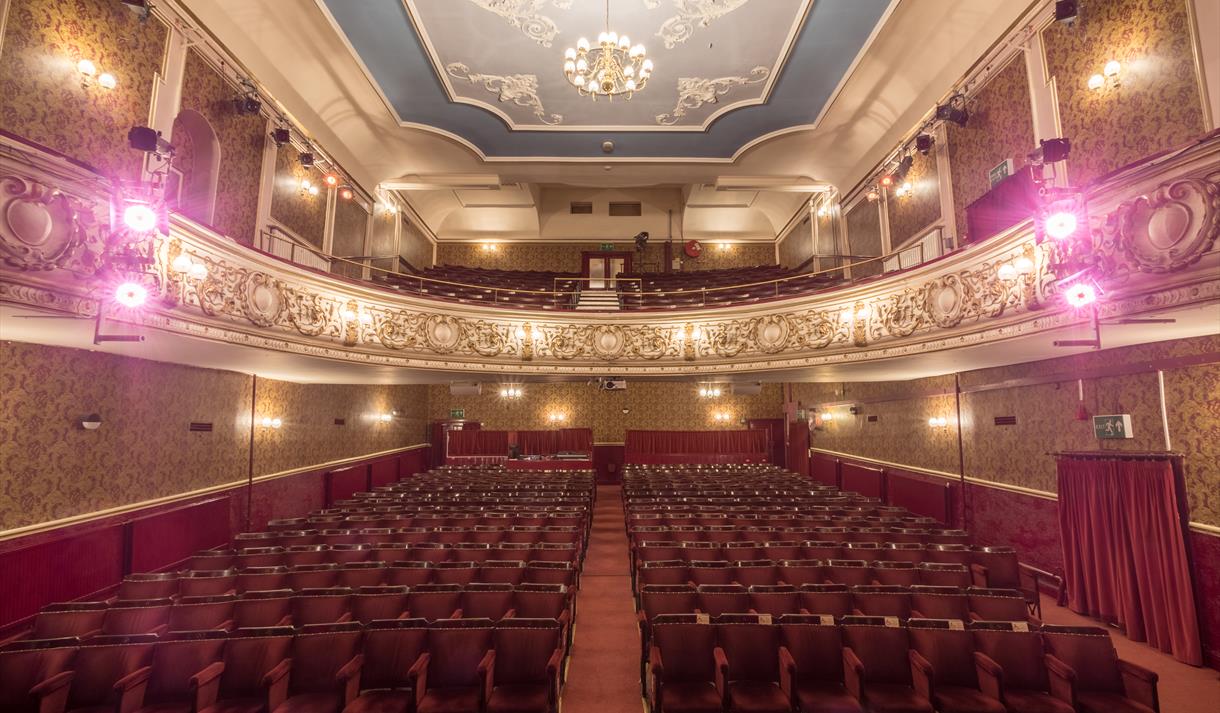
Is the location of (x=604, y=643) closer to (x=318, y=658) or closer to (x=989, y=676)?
(x=318, y=658)

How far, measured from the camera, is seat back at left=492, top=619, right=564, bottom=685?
3766mm

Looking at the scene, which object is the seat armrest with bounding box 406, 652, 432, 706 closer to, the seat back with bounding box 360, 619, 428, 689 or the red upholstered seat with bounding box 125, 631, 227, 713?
the seat back with bounding box 360, 619, 428, 689

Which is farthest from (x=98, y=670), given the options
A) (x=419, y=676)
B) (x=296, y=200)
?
(x=296, y=200)

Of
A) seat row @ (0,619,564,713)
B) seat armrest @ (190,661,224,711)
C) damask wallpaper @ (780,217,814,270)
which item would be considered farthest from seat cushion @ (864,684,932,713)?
damask wallpaper @ (780,217,814,270)

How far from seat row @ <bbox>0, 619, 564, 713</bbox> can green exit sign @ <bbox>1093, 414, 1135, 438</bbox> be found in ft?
22.7

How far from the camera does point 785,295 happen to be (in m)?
10.4

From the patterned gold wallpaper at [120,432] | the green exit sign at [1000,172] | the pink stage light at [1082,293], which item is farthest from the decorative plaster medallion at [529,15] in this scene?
the pink stage light at [1082,293]

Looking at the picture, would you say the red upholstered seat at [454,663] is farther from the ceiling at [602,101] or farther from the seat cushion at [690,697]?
the ceiling at [602,101]

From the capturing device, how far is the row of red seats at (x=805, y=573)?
531 centimetres

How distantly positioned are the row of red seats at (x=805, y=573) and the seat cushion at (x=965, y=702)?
68.2 inches

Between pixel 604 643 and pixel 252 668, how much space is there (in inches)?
125

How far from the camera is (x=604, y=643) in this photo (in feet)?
17.6

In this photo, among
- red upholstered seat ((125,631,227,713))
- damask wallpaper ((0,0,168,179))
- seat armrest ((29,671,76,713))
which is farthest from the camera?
damask wallpaper ((0,0,168,179))

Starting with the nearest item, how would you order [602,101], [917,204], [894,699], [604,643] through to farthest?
[894,699], [604,643], [917,204], [602,101]
